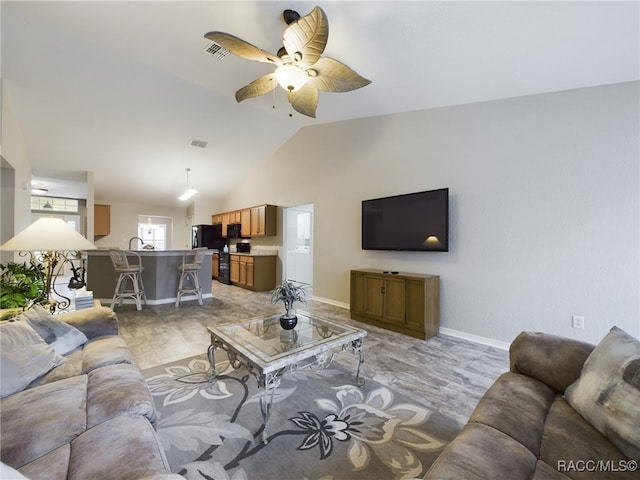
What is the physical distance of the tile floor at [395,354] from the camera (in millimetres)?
2189

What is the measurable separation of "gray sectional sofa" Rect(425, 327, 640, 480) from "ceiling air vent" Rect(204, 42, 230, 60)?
150 inches

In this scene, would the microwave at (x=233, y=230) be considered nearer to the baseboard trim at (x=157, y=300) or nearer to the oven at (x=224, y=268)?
the oven at (x=224, y=268)

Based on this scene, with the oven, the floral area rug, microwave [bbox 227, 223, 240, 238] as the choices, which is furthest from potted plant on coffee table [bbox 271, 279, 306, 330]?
microwave [bbox 227, 223, 240, 238]

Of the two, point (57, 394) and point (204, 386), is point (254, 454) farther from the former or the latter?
point (57, 394)

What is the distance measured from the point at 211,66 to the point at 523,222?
408 centimetres

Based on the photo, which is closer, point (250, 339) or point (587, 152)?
point (250, 339)

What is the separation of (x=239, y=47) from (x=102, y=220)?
26.3 ft

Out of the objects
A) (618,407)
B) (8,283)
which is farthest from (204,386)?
(618,407)

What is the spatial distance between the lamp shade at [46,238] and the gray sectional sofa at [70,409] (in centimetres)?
53

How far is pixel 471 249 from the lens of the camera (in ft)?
10.9

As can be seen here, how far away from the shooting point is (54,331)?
182 cm

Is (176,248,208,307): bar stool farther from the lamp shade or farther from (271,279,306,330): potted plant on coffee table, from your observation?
(271,279,306,330): potted plant on coffee table

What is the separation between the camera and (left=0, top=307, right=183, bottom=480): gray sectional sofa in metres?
0.93

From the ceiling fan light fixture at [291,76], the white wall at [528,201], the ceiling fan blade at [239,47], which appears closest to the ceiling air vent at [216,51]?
the ceiling fan blade at [239,47]
